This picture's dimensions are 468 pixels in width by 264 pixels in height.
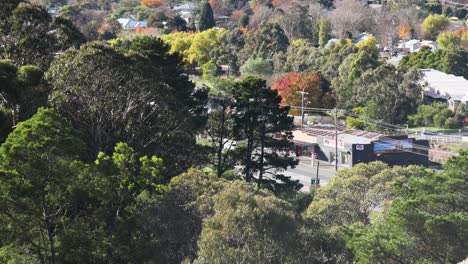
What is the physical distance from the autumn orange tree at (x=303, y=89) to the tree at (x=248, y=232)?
28057mm

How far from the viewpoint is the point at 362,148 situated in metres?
35.0

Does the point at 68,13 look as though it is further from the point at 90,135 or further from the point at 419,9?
the point at 90,135

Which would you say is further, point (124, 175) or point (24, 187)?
point (124, 175)

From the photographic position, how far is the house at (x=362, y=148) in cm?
3503

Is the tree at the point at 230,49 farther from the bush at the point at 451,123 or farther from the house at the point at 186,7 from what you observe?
the house at the point at 186,7

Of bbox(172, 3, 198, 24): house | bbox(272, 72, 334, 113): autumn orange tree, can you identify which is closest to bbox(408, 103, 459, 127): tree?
bbox(272, 72, 334, 113): autumn orange tree

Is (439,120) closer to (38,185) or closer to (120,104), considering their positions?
(120,104)

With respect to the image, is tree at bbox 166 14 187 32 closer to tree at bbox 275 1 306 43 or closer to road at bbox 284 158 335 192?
tree at bbox 275 1 306 43

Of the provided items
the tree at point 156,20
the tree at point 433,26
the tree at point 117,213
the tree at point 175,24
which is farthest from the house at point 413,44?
the tree at point 117,213

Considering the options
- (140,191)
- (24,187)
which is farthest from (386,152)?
(24,187)

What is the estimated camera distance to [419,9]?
262 feet

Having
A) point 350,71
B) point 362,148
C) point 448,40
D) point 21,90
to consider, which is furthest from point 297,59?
point 21,90

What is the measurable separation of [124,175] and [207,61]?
42696 millimetres

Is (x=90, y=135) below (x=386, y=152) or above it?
above
